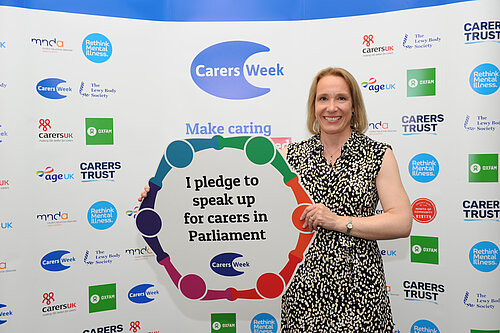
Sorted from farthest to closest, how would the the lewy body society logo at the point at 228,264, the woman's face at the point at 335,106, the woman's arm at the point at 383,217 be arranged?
the the lewy body society logo at the point at 228,264 < the woman's face at the point at 335,106 < the woman's arm at the point at 383,217

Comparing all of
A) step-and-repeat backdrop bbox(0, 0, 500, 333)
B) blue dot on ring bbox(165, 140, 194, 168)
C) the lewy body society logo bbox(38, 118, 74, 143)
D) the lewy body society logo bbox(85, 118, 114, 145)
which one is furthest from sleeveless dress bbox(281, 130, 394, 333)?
the lewy body society logo bbox(38, 118, 74, 143)

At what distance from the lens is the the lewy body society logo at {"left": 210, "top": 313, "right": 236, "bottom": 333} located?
320 centimetres

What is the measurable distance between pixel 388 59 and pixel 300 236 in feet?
5.23

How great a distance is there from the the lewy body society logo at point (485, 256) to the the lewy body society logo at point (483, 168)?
39 centimetres

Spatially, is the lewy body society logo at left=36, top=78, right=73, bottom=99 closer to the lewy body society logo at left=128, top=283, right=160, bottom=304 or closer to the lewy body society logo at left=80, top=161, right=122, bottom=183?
the lewy body society logo at left=80, top=161, right=122, bottom=183

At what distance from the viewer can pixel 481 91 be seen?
2758 millimetres

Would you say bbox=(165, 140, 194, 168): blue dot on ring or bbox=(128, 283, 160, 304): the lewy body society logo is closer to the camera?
bbox=(165, 140, 194, 168): blue dot on ring

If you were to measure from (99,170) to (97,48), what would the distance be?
2.59ft

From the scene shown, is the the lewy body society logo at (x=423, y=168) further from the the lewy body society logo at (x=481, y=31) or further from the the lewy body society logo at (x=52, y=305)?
the the lewy body society logo at (x=52, y=305)

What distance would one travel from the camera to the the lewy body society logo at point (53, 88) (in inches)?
110

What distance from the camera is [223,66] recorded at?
310cm

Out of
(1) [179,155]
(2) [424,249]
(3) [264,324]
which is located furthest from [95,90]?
(2) [424,249]

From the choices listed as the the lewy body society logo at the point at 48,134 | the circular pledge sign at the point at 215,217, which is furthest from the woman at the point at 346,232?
the the lewy body society logo at the point at 48,134

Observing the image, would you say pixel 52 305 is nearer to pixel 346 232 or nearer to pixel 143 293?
pixel 143 293
